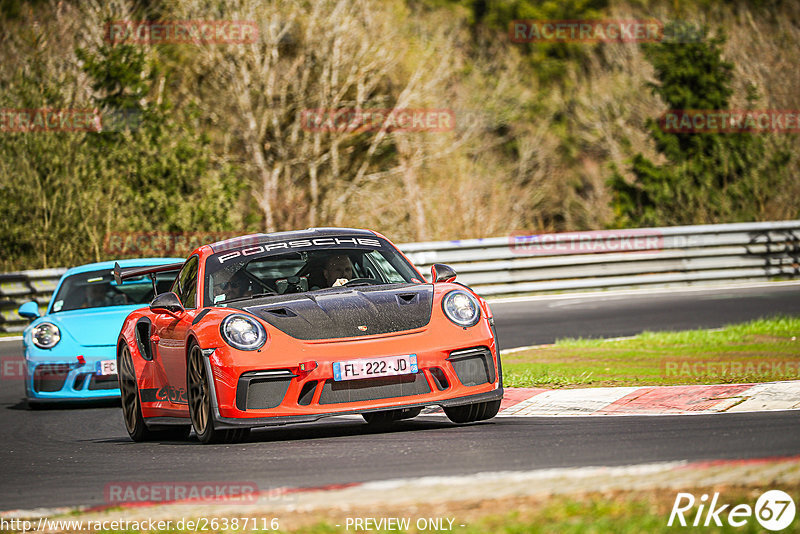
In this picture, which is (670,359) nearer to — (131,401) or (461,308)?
(461,308)

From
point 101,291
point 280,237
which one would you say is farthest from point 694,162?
point 280,237

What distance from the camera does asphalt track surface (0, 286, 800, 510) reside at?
5.91 m

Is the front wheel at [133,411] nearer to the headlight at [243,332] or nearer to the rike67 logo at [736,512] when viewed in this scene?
the headlight at [243,332]

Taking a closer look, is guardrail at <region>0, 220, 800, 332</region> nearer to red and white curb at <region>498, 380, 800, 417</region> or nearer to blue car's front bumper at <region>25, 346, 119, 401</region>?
blue car's front bumper at <region>25, 346, 119, 401</region>

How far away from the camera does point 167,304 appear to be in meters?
8.27

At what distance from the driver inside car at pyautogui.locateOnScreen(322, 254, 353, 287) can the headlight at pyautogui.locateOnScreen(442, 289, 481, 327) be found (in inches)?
38.7

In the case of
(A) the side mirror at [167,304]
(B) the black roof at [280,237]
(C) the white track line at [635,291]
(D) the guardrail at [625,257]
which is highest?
(B) the black roof at [280,237]

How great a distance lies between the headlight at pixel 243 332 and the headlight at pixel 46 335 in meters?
5.12

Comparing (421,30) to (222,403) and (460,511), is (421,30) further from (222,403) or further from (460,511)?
(460,511)

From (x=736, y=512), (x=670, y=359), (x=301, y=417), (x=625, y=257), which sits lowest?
(x=625, y=257)

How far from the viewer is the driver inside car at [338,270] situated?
8492 mm

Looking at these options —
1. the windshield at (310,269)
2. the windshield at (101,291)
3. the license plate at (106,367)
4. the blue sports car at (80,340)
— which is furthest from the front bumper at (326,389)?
the windshield at (101,291)

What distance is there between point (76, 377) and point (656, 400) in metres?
5.92

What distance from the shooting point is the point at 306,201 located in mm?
36812
